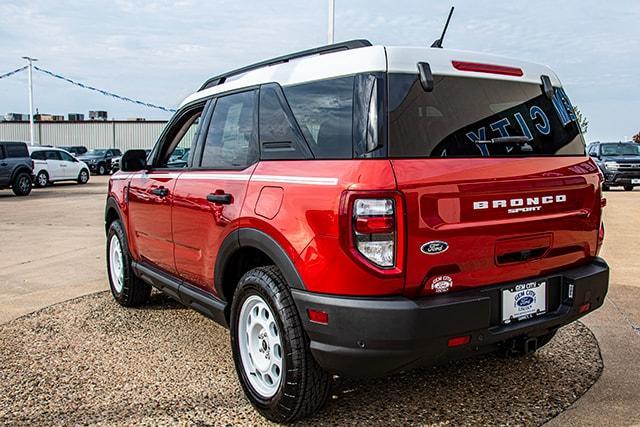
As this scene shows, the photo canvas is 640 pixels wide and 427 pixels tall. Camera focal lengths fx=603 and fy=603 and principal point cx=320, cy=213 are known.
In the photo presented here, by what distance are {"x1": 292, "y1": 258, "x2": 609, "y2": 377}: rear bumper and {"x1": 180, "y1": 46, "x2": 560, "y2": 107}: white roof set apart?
1.08 metres

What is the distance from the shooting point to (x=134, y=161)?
4.86 m

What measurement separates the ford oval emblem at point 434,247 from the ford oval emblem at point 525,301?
1.90ft

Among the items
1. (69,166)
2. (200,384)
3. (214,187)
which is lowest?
(200,384)

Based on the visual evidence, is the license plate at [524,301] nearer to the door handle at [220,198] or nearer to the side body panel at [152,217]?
the door handle at [220,198]

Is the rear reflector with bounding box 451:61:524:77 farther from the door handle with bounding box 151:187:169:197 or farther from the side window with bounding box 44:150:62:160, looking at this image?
the side window with bounding box 44:150:62:160

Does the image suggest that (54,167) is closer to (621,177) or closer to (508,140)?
(621,177)

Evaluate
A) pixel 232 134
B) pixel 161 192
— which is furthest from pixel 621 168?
pixel 232 134

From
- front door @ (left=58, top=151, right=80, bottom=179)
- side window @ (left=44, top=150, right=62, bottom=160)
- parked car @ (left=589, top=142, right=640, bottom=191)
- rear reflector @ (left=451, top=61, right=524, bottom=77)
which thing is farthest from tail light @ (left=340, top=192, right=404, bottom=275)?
front door @ (left=58, top=151, right=80, bottom=179)

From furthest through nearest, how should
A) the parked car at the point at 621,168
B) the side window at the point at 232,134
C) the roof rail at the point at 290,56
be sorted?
the parked car at the point at 621,168, the side window at the point at 232,134, the roof rail at the point at 290,56

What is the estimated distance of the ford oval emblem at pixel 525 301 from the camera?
119 inches

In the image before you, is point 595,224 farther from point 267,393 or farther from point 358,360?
point 267,393

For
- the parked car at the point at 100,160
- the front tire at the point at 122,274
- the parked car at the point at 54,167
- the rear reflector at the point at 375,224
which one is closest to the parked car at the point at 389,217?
the rear reflector at the point at 375,224

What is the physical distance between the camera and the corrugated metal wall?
159 feet

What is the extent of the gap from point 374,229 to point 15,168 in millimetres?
19091
